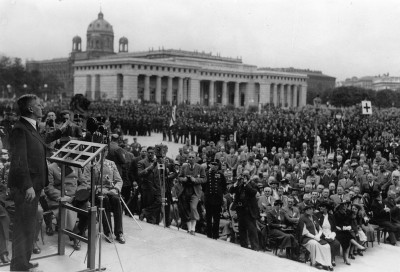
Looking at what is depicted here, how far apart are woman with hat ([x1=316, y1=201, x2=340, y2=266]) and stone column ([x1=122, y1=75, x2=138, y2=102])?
66884 millimetres

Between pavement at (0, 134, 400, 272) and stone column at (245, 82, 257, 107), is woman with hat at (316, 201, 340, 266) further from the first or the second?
stone column at (245, 82, 257, 107)

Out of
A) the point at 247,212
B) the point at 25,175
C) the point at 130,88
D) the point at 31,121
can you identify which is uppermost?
the point at 130,88

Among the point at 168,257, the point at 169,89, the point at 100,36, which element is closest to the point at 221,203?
the point at 168,257

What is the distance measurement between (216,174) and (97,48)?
104185mm

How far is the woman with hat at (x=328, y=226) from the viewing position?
8.61m

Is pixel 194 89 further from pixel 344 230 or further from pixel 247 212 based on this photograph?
pixel 247 212

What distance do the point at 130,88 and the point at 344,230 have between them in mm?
67469

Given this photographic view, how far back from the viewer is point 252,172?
1318 cm

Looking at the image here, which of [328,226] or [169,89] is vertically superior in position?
[169,89]

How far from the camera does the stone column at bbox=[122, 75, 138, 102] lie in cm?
7425

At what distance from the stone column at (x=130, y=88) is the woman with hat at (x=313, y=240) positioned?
220 feet

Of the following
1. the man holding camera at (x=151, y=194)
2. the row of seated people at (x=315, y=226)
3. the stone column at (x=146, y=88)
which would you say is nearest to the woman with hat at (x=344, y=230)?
the row of seated people at (x=315, y=226)

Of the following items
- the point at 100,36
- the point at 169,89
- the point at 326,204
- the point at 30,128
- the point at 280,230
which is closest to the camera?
the point at 30,128

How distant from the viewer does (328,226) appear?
8.83 m
